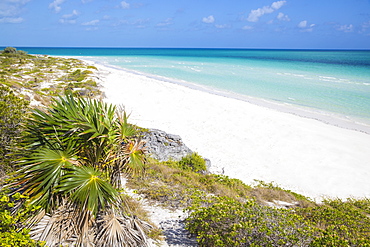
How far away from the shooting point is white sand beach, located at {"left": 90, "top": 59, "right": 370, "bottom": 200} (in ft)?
37.6

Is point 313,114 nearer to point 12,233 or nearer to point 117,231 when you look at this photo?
point 117,231

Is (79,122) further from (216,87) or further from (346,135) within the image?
(216,87)

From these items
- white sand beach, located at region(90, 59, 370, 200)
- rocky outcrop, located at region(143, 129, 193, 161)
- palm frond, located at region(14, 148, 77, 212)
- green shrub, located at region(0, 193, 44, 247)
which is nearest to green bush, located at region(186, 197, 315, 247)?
palm frond, located at region(14, 148, 77, 212)

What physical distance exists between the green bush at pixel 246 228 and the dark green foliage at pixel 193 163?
4.91m

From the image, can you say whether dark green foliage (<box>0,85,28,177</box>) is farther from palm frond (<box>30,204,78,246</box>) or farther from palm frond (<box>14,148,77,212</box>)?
palm frond (<box>30,204,78,246</box>)

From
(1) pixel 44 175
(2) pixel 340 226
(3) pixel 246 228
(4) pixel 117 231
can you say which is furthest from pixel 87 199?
(2) pixel 340 226

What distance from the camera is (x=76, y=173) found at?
4125 millimetres

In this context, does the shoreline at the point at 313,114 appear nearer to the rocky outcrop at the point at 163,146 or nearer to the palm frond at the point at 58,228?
the rocky outcrop at the point at 163,146

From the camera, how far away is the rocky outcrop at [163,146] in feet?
38.9

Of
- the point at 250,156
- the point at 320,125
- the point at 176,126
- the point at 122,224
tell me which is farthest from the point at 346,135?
the point at 122,224

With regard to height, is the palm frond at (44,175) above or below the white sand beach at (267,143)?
above

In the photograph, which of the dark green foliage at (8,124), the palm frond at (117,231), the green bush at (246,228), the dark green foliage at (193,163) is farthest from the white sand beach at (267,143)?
the dark green foliage at (8,124)

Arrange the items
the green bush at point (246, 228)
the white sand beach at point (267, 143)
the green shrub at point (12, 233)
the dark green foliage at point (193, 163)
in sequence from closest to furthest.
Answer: the green shrub at point (12, 233)
the green bush at point (246, 228)
the dark green foliage at point (193, 163)
the white sand beach at point (267, 143)

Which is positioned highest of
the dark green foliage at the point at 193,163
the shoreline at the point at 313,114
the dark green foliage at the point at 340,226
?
the dark green foliage at the point at 340,226
